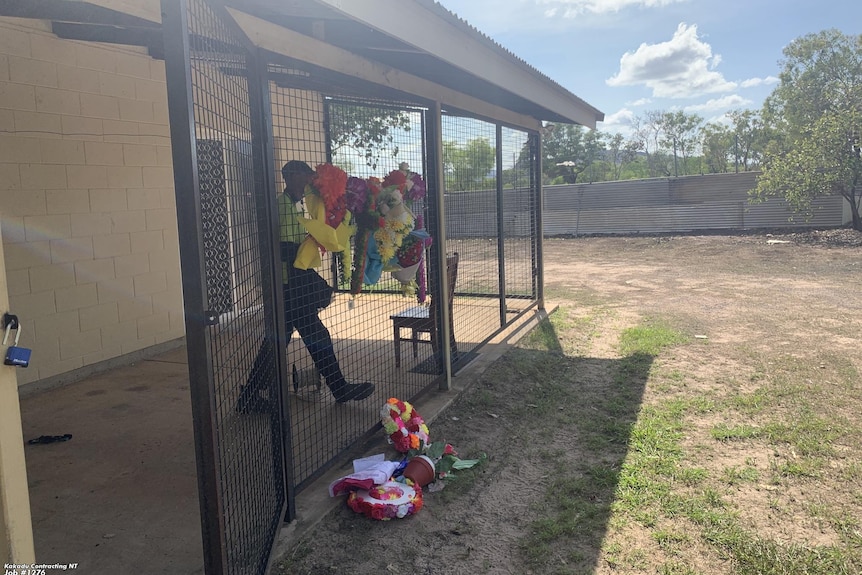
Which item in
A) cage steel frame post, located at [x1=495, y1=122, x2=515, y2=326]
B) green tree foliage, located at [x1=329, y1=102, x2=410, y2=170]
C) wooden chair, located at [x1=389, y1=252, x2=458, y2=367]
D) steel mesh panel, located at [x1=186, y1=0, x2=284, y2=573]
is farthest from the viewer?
cage steel frame post, located at [x1=495, y1=122, x2=515, y2=326]

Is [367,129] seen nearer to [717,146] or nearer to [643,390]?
[643,390]

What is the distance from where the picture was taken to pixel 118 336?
5816 mm

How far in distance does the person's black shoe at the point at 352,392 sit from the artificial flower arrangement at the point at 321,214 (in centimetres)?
151

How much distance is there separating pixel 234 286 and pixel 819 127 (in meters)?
17.8

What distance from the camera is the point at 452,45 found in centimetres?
378

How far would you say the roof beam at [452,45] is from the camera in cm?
275

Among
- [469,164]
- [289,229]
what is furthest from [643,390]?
[289,229]

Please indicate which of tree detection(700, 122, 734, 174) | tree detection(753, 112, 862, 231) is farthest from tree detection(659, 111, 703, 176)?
tree detection(753, 112, 862, 231)

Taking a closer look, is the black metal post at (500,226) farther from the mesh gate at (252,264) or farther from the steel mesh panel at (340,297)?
the steel mesh panel at (340,297)

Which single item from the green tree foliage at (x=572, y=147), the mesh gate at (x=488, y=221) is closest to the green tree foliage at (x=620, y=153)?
the green tree foliage at (x=572, y=147)

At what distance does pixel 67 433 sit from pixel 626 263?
1198cm

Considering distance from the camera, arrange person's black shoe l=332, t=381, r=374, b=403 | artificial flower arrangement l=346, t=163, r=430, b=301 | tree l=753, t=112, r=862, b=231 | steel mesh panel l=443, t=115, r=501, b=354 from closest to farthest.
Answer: artificial flower arrangement l=346, t=163, r=430, b=301 → person's black shoe l=332, t=381, r=374, b=403 → steel mesh panel l=443, t=115, r=501, b=354 → tree l=753, t=112, r=862, b=231

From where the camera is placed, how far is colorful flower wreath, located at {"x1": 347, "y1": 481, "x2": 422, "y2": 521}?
3092mm

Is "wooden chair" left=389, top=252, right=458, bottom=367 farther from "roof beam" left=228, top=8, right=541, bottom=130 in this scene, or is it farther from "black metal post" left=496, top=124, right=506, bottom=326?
"roof beam" left=228, top=8, right=541, bottom=130
